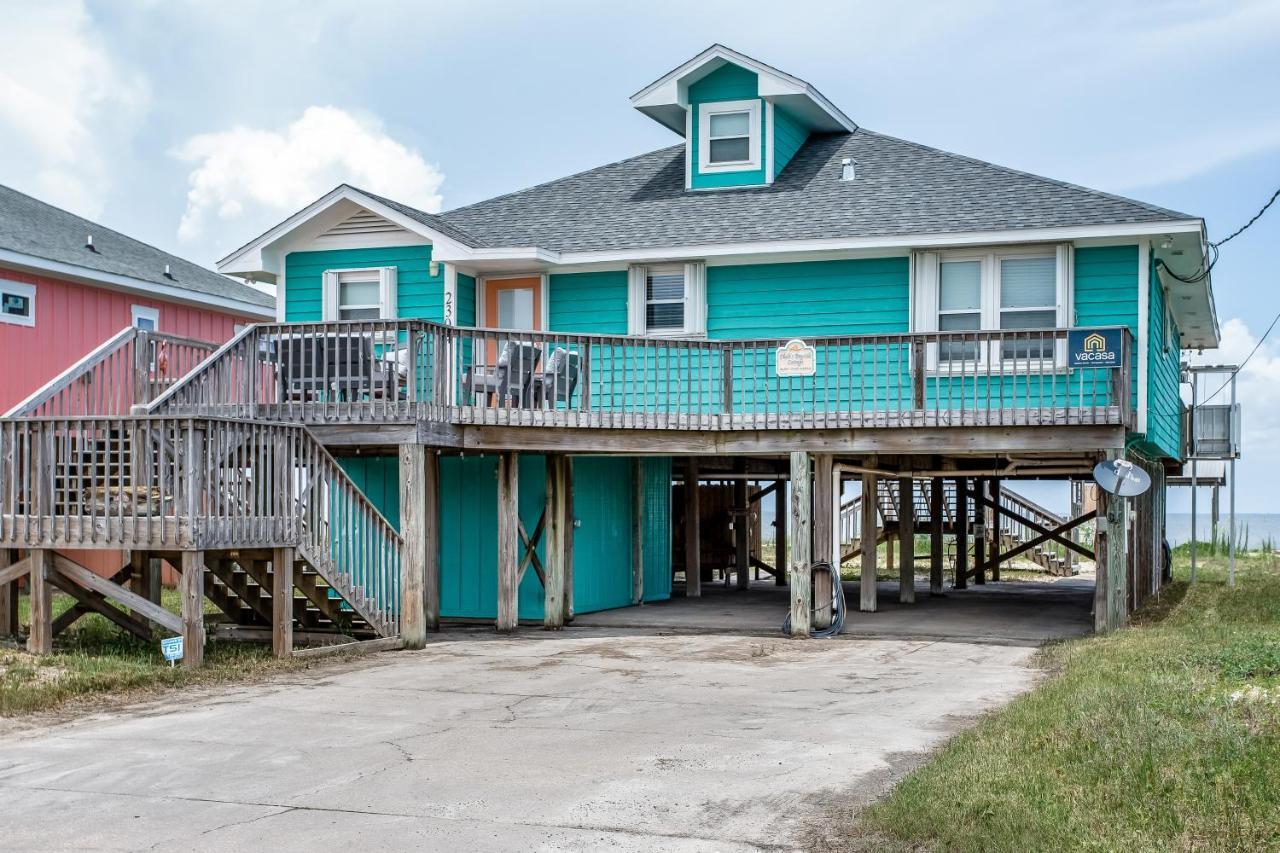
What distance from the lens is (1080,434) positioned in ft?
55.5

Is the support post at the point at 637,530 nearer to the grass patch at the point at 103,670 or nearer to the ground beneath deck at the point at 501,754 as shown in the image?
Answer: the ground beneath deck at the point at 501,754

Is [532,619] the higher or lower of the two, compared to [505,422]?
lower

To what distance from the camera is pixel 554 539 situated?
19.0 meters

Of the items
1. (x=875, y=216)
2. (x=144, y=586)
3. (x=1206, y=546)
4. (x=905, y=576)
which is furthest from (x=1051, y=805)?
(x=1206, y=546)

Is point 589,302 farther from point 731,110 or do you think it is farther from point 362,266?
point 731,110

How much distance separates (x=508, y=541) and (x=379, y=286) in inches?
206

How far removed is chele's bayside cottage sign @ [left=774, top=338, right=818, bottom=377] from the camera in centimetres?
1800

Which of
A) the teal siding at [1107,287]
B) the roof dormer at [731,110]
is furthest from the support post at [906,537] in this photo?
the roof dormer at [731,110]

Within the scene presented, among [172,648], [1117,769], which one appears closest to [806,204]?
[172,648]

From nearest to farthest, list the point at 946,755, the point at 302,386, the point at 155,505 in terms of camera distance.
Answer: the point at 946,755 < the point at 155,505 < the point at 302,386

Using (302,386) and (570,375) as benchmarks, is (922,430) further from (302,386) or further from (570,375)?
(302,386)

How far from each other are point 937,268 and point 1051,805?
12.9m

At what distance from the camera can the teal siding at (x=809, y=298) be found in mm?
19891

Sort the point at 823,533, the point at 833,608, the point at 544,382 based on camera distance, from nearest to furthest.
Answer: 1. the point at 544,382
2. the point at 833,608
3. the point at 823,533
